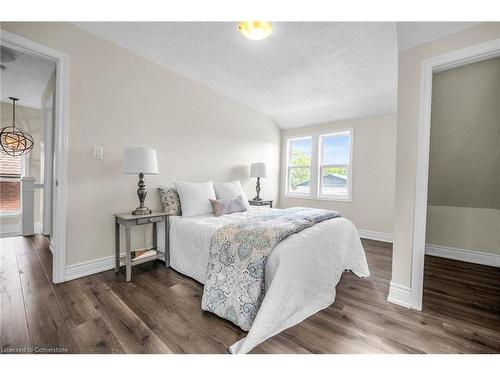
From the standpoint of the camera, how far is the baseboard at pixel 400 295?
1.82m

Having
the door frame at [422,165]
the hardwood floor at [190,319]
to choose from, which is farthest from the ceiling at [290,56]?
the hardwood floor at [190,319]

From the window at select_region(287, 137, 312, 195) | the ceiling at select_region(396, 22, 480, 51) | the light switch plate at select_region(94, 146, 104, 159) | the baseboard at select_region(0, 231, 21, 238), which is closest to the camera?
the ceiling at select_region(396, 22, 480, 51)

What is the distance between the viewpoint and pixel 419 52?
1.79 meters

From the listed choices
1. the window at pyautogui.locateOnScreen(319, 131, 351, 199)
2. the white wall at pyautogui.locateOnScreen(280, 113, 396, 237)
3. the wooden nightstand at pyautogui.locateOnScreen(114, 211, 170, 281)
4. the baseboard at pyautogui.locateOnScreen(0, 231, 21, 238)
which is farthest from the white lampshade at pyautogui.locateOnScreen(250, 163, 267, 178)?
the baseboard at pyautogui.locateOnScreen(0, 231, 21, 238)

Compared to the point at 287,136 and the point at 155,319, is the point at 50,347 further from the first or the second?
the point at 287,136

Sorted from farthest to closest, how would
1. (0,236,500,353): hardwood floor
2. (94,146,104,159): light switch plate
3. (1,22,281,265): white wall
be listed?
(94,146,104,159): light switch plate
(1,22,281,265): white wall
(0,236,500,353): hardwood floor

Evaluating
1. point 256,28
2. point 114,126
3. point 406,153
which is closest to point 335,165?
point 406,153

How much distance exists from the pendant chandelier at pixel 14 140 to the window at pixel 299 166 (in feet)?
17.1

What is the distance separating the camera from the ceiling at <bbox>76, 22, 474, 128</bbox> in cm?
209

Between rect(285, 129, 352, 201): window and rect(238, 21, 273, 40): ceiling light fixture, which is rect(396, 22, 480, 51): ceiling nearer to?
rect(238, 21, 273, 40): ceiling light fixture

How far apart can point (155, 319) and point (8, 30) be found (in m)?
2.63

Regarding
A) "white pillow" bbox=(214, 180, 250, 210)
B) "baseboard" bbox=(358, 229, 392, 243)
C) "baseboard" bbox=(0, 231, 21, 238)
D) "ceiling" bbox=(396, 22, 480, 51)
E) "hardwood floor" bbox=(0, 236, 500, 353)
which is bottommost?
"hardwood floor" bbox=(0, 236, 500, 353)

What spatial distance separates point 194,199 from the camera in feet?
9.07

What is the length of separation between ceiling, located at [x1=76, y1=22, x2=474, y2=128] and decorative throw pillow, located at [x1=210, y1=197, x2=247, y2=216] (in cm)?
175
